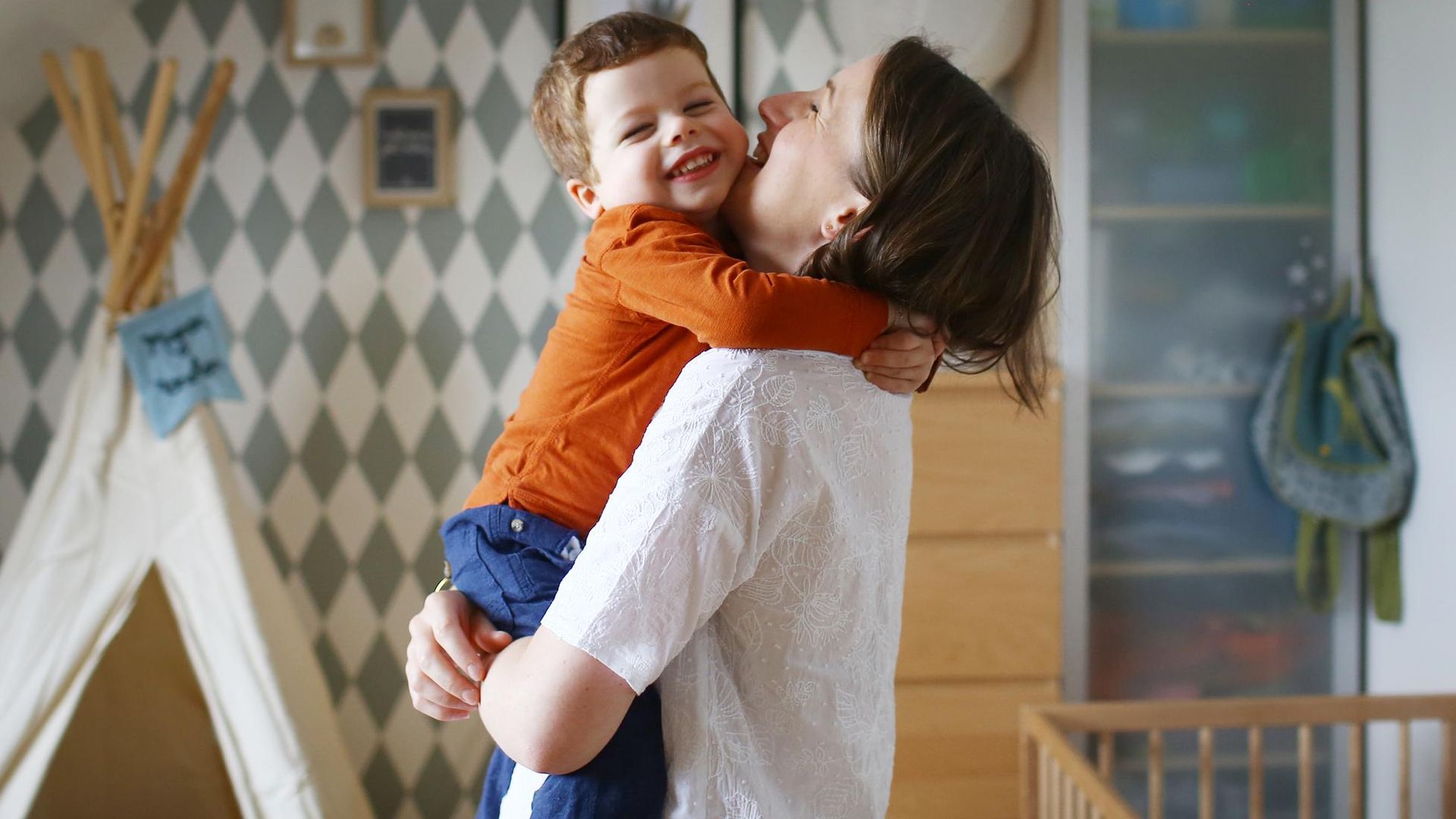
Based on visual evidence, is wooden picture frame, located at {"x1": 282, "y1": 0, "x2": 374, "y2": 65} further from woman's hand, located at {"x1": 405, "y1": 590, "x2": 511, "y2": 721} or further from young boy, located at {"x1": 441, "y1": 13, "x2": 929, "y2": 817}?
woman's hand, located at {"x1": 405, "y1": 590, "x2": 511, "y2": 721}

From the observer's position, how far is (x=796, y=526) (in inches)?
25.7

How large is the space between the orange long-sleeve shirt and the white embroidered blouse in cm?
6

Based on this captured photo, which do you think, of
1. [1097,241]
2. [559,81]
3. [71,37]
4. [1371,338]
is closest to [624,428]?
[559,81]

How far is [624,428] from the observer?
0.77 meters

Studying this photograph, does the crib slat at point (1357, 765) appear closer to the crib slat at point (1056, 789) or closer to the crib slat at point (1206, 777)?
the crib slat at point (1206, 777)

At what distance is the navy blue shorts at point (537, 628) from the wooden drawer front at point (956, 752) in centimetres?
141

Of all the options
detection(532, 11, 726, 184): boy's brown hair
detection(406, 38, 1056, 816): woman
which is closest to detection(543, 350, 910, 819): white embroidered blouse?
detection(406, 38, 1056, 816): woman

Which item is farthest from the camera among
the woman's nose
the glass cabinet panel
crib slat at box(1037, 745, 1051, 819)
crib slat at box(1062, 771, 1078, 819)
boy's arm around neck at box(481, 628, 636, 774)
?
the glass cabinet panel

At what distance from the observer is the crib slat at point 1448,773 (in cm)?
177

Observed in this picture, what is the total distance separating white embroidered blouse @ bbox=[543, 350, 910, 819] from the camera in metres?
0.59

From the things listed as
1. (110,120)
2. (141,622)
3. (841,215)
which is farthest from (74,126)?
(841,215)

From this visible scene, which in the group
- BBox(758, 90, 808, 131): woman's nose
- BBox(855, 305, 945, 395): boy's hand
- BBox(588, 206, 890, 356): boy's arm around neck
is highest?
BBox(758, 90, 808, 131): woman's nose

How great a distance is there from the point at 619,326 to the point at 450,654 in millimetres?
264

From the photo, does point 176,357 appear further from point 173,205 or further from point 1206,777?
point 1206,777
